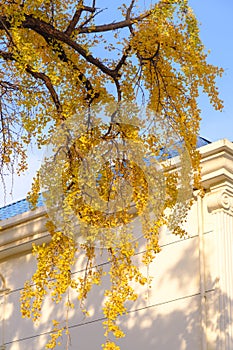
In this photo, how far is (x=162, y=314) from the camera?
25.1ft

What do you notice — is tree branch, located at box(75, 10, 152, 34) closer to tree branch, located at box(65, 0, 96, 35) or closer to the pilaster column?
tree branch, located at box(65, 0, 96, 35)

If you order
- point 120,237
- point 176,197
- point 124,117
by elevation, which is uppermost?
point 124,117

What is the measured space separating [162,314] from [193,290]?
395mm

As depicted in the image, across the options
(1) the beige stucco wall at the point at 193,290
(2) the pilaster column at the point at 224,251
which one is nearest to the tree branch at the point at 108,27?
(1) the beige stucco wall at the point at 193,290

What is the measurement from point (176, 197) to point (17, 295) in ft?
13.4

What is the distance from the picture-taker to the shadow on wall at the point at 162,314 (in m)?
7.35

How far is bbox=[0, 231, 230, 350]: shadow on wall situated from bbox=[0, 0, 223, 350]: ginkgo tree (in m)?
1.73

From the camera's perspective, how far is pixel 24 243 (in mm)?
8922

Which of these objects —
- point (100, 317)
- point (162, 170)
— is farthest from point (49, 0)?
point (100, 317)

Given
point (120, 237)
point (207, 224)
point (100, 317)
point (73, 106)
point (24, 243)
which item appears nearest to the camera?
point (120, 237)

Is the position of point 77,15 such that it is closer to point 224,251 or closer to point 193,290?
point 224,251

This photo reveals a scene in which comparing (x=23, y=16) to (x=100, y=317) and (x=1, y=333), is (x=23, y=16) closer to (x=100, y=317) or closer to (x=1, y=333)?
(x=100, y=317)

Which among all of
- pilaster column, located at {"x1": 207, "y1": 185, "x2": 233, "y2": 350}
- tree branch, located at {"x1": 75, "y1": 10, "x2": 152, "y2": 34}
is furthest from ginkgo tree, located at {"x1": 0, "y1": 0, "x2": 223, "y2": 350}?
pilaster column, located at {"x1": 207, "y1": 185, "x2": 233, "y2": 350}

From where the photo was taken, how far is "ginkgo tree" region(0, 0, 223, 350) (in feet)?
16.8
